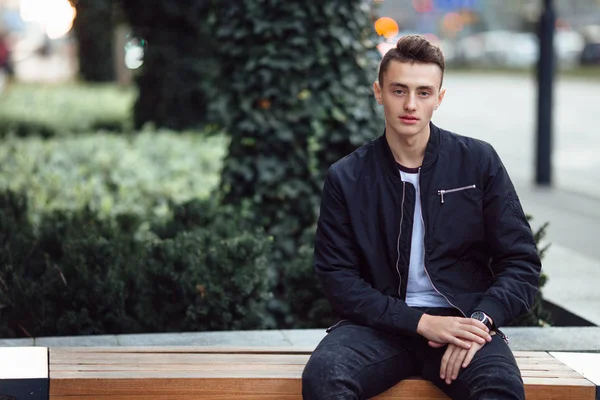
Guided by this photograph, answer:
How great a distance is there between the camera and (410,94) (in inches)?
132

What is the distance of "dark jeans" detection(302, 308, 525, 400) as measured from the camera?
316 centimetres

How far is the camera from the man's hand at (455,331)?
322cm

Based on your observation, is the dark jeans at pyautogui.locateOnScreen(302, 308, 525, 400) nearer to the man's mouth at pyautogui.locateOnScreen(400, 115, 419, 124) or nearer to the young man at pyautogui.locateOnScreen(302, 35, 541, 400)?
the young man at pyautogui.locateOnScreen(302, 35, 541, 400)

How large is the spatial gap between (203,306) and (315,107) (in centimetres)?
181

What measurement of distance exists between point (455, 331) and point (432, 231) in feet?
1.12

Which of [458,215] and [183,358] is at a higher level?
[458,215]

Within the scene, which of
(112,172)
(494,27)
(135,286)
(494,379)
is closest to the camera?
(494,379)

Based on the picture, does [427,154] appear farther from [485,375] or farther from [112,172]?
[112,172]

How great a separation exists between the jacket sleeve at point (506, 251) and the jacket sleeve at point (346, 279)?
261 mm

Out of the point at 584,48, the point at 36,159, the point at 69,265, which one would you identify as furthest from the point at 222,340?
the point at 584,48

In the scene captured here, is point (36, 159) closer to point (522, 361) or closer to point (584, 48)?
point (522, 361)

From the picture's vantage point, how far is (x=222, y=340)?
439 cm

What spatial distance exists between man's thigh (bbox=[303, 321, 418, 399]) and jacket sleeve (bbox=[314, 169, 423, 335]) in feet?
0.20

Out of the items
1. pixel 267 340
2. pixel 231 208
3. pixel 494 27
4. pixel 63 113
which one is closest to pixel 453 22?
pixel 494 27
